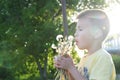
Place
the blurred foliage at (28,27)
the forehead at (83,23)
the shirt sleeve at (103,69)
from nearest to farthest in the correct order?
the shirt sleeve at (103,69) → the forehead at (83,23) → the blurred foliage at (28,27)

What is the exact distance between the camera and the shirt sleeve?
8.33 ft

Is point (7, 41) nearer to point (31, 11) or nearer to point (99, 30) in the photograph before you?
point (31, 11)

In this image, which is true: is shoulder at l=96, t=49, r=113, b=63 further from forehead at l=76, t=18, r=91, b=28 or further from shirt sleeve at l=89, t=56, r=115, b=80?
forehead at l=76, t=18, r=91, b=28

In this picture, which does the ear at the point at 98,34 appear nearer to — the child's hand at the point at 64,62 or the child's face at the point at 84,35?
the child's face at the point at 84,35

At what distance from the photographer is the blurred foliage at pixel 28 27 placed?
13578 mm

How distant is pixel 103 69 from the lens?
8.34 ft

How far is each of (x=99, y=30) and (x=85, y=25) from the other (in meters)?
0.09

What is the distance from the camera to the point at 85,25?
2.66 meters

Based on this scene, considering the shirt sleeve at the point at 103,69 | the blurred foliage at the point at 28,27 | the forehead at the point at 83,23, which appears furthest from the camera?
the blurred foliage at the point at 28,27

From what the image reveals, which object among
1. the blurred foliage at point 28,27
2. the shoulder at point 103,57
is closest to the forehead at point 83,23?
the shoulder at point 103,57

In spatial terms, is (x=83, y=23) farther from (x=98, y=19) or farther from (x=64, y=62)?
(x=64, y=62)

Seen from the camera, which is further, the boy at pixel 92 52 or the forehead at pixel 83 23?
the forehead at pixel 83 23

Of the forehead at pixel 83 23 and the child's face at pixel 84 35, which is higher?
the forehead at pixel 83 23

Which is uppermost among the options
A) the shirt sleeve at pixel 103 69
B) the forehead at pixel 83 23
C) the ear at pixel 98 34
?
the forehead at pixel 83 23
